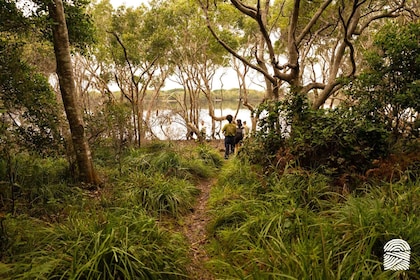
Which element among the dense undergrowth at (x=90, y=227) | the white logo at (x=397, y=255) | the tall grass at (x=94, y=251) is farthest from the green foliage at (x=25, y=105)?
the white logo at (x=397, y=255)

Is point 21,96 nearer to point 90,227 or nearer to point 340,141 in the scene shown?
point 90,227

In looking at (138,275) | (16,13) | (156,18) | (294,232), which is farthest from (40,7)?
(156,18)

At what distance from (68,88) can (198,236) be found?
10.9 ft

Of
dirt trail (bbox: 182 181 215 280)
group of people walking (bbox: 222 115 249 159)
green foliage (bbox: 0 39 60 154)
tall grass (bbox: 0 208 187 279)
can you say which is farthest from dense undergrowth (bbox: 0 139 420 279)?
group of people walking (bbox: 222 115 249 159)

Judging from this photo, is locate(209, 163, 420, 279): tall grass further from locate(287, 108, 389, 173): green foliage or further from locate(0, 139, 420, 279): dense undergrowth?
locate(287, 108, 389, 173): green foliage

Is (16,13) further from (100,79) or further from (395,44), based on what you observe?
(100,79)

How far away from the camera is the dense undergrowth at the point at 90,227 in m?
2.33

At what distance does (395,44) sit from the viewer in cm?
397

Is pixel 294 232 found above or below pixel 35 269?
below

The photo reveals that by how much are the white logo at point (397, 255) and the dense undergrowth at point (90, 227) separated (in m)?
1.81

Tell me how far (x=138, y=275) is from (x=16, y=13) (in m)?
4.29

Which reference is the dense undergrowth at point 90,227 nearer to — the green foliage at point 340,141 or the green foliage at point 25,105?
the green foliage at point 25,105

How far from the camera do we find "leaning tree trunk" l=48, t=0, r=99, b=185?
4.39 m

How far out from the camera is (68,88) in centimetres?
460
